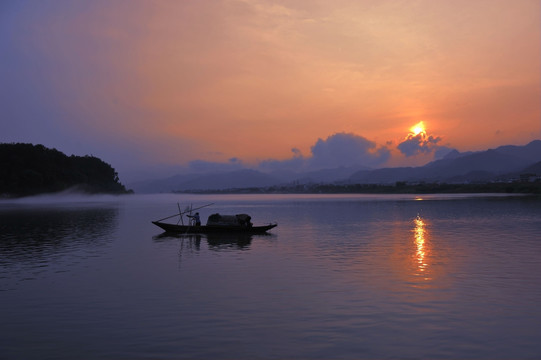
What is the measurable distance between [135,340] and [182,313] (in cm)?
365

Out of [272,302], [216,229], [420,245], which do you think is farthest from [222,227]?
[272,302]

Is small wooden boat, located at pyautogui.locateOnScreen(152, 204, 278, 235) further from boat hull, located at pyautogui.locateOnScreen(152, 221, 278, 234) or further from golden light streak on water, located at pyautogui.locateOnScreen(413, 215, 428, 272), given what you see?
golden light streak on water, located at pyautogui.locateOnScreen(413, 215, 428, 272)

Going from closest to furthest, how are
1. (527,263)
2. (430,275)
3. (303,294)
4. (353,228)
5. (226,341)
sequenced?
(226,341), (303,294), (430,275), (527,263), (353,228)

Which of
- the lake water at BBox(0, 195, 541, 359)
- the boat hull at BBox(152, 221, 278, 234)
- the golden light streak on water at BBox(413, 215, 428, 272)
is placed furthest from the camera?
the boat hull at BBox(152, 221, 278, 234)

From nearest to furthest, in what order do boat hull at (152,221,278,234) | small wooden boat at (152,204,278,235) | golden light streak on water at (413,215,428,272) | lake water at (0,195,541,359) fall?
lake water at (0,195,541,359) → golden light streak on water at (413,215,428,272) → boat hull at (152,221,278,234) → small wooden boat at (152,204,278,235)

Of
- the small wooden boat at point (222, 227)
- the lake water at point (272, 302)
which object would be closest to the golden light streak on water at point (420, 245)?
the lake water at point (272, 302)

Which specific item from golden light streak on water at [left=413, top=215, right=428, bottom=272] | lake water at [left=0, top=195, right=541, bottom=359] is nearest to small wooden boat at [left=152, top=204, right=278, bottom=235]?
lake water at [left=0, top=195, right=541, bottom=359]

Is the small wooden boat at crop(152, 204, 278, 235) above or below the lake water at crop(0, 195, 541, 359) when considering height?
above

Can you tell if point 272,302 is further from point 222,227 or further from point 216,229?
point 216,229

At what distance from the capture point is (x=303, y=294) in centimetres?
2353

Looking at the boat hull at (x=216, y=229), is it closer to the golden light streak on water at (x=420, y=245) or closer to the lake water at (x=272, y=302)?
the lake water at (x=272, y=302)

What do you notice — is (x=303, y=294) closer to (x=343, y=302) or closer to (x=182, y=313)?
(x=343, y=302)

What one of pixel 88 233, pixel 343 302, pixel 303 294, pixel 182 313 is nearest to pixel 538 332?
pixel 343 302

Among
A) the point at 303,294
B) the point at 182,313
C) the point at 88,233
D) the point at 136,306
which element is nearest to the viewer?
the point at 182,313
